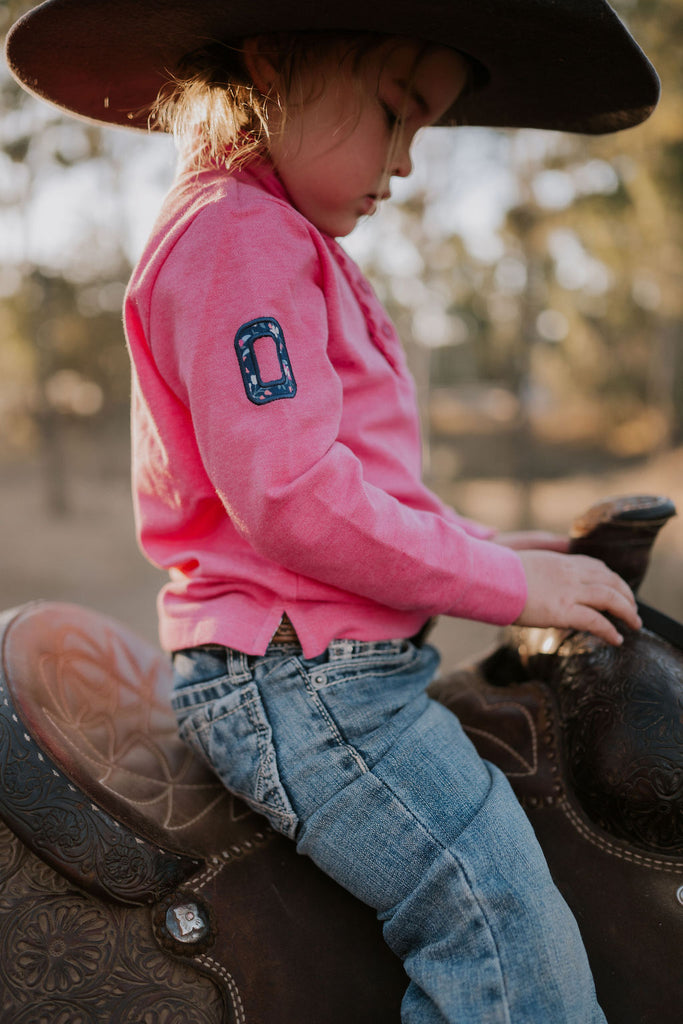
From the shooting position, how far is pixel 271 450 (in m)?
1.02

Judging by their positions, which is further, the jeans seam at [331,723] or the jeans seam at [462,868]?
the jeans seam at [331,723]

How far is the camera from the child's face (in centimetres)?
114

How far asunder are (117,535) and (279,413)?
31.7 feet

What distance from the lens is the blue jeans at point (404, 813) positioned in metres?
0.95

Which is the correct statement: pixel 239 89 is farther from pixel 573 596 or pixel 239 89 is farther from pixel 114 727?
pixel 114 727

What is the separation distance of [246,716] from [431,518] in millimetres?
404

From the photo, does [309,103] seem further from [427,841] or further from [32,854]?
[32,854]

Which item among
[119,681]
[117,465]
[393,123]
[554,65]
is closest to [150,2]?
→ [393,123]

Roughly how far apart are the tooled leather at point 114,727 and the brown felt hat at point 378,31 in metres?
0.94

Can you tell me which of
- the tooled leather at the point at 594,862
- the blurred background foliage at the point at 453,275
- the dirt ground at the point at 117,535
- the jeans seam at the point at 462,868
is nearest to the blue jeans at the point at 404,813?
the jeans seam at the point at 462,868

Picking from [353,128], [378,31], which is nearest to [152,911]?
[353,128]

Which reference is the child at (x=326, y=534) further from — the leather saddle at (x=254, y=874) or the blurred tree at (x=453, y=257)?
the blurred tree at (x=453, y=257)

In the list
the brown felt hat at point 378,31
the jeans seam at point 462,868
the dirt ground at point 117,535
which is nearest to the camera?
the jeans seam at point 462,868

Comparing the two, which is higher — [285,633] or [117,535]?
[285,633]
